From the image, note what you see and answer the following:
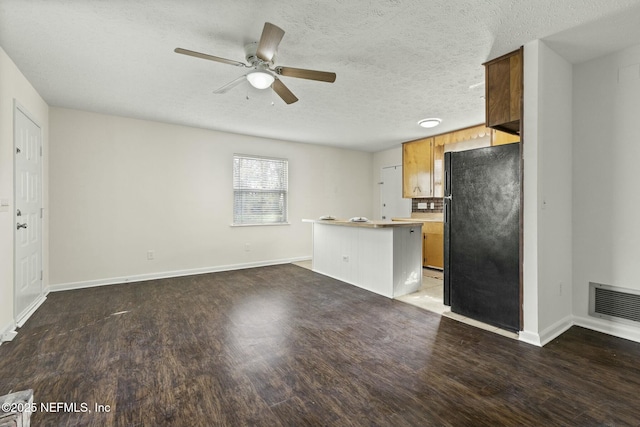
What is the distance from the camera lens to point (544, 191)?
8.21ft

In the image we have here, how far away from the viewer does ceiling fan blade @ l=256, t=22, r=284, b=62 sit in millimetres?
1964

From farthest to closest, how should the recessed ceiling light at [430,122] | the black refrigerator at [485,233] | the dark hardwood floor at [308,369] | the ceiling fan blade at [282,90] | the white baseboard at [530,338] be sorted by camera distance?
the recessed ceiling light at [430,122]
the ceiling fan blade at [282,90]
the black refrigerator at [485,233]
the white baseboard at [530,338]
the dark hardwood floor at [308,369]

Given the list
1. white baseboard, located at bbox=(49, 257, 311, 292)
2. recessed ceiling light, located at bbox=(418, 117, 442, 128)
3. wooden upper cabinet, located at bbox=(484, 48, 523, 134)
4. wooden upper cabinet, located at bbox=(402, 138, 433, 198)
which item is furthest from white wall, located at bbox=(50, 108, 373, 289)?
wooden upper cabinet, located at bbox=(484, 48, 523, 134)

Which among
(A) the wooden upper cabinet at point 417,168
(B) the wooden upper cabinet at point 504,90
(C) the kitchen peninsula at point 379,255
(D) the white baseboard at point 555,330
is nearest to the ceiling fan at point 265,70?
(B) the wooden upper cabinet at point 504,90

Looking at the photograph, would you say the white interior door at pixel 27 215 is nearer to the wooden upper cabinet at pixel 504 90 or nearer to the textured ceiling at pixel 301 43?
the textured ceiling at pixel 301 43

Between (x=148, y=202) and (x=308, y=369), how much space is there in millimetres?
3911

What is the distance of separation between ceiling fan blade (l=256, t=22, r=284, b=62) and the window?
339 cm

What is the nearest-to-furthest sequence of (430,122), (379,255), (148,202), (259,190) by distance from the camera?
(379,255) < (430,122) < (148,202) < (259,190)

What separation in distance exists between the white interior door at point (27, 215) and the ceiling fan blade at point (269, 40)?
2.65 metres

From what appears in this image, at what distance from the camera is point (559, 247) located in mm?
2695

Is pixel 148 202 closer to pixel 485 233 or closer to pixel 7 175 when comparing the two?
pixel 7 175

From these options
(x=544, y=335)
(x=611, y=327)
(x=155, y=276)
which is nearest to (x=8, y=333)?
(x=155, y=276)

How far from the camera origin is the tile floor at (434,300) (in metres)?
2.77

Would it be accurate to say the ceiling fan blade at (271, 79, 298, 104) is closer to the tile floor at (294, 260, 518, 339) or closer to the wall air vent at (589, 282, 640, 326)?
the tile floor at (294, 260, 518, 339)
